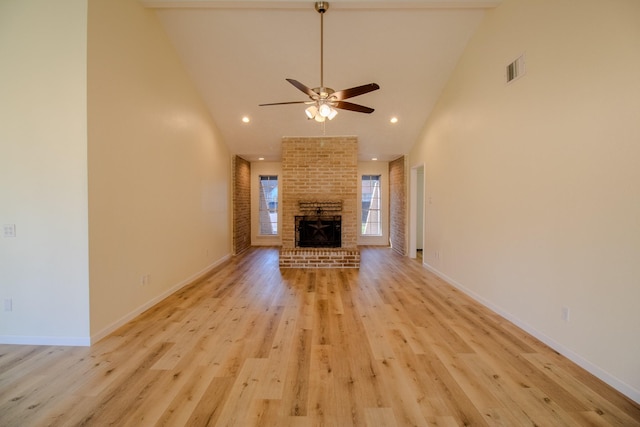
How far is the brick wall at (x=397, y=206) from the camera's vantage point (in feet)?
21.9

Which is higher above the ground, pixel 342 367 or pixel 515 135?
pixel 515 135

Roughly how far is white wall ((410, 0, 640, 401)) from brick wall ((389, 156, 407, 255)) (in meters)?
2.82

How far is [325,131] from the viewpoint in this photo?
5809mm

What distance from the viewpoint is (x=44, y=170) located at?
2.42 m

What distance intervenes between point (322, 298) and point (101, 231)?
254 cm

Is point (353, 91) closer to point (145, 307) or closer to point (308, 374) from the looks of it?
point (308, 374)

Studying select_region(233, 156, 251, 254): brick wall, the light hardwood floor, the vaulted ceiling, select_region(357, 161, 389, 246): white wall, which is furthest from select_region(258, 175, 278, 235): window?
the light hardwood floor

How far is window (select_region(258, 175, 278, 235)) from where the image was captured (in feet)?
26.5

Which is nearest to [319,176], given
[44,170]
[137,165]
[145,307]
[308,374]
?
[137,165]

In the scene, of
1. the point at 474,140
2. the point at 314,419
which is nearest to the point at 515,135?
the point at 474,140

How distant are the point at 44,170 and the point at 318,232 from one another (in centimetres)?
460

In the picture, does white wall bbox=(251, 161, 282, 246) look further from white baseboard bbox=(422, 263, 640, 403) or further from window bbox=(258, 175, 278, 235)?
white baseboard bbox=(422, 263, 640, 403)

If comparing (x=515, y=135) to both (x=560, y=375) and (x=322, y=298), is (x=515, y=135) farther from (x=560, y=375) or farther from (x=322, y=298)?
(x=322, y=298)

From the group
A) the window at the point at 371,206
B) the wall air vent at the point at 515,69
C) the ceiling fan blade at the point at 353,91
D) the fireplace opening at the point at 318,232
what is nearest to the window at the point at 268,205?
the fireplace opening at the point at 318,232
